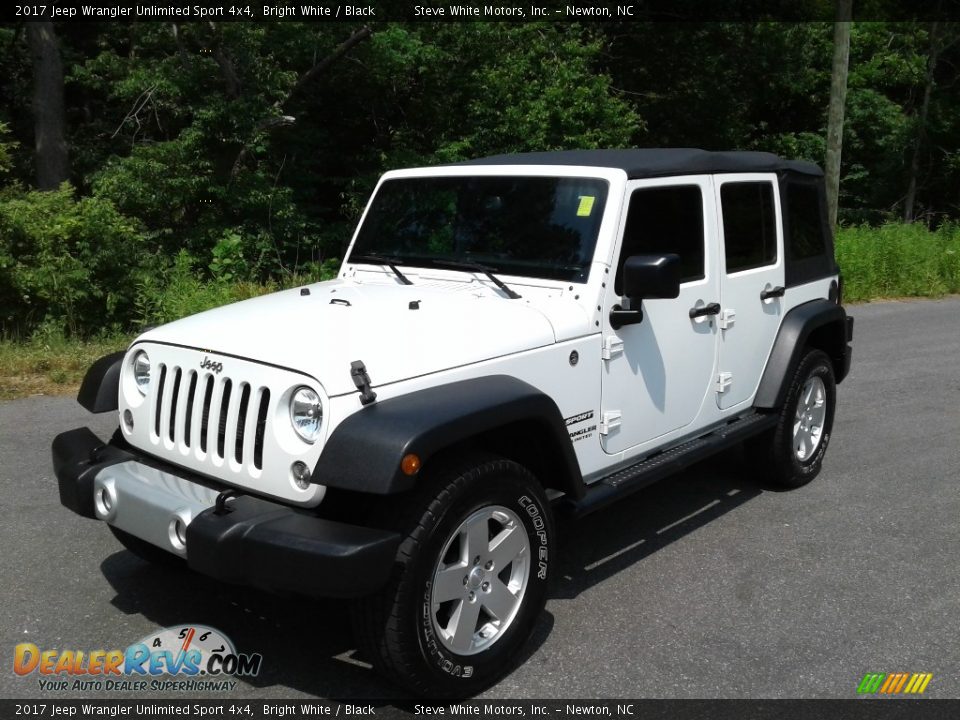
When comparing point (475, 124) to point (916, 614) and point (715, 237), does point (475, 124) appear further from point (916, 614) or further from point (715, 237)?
point (916, 614)

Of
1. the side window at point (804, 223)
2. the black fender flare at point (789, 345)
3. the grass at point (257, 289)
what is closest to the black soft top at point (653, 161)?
the side window at point (804, 223)

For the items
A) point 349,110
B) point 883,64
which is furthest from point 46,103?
point 883,64

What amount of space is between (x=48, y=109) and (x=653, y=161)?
13524mm

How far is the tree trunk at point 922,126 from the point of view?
82.2 ft

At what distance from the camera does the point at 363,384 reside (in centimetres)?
326

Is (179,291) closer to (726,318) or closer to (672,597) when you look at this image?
(726,318)

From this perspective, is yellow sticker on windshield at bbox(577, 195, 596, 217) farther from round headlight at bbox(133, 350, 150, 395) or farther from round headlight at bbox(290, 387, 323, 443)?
round headlight at bbox(133, 350, 150, 395)

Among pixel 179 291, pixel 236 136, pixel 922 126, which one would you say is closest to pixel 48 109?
pixel 236 136

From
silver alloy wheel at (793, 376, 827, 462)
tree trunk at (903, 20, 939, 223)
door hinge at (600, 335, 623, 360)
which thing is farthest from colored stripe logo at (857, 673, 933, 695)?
tree trunk at (903, 20, 939, 223)

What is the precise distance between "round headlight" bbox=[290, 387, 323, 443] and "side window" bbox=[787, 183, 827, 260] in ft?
11.0

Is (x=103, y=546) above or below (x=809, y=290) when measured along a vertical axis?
below

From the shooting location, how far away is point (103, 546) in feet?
15.5

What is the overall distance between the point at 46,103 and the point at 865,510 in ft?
46.7

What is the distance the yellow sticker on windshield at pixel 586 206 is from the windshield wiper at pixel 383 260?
876 mm
